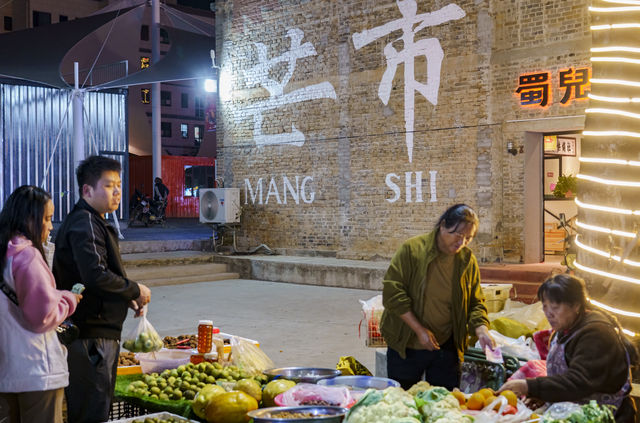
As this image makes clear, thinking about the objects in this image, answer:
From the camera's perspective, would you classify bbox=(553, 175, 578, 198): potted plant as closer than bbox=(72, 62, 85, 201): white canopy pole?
Yes

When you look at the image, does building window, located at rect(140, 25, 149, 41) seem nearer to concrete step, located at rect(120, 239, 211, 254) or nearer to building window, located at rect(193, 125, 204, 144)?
building window, located at rect(193, 125, 204, 144)

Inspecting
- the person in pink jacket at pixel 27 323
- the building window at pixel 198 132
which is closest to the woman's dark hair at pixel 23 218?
the person in pink jacket at pixel 27 323

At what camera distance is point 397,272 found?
4.45 meters

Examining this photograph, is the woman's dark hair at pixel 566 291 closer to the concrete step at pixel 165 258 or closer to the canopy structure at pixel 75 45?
the concrete step at pixel 165 258

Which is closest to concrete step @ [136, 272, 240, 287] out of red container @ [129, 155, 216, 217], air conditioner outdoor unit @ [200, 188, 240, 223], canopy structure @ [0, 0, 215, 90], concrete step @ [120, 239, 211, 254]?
air conditioner outdoor unit @ [200, 188, 240, 223]

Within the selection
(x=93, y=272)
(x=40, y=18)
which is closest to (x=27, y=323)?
(x=93, y=272)

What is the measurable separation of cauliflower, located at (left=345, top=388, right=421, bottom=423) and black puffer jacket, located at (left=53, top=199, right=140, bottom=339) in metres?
1.45

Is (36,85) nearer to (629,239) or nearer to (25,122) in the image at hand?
(25,122)

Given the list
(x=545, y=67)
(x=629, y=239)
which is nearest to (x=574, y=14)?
(x=545, y=67)

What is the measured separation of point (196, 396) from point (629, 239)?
2.88 m

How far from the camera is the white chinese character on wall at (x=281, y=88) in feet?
51.5

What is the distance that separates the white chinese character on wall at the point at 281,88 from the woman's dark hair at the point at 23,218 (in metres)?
12.0

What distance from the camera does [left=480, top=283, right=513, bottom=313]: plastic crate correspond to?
23.8 feet

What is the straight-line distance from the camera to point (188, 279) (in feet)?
49.1
